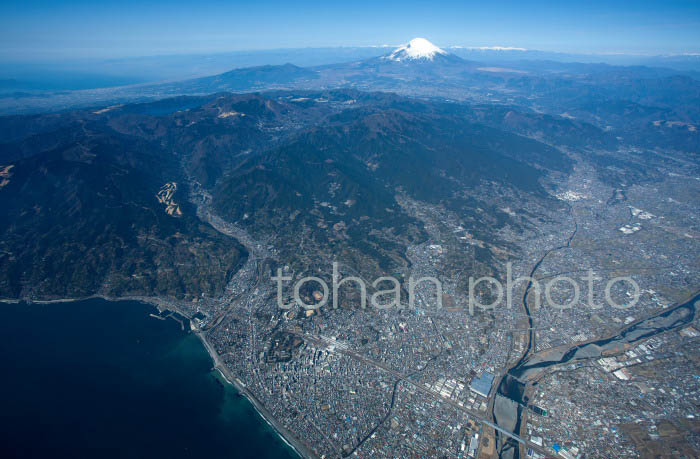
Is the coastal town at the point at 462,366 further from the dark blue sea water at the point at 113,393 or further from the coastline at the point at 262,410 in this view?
the dark blue sea water at the point at 113,393

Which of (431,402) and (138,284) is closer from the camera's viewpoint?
(431,402)

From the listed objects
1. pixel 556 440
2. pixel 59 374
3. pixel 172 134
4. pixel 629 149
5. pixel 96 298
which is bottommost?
pixel 556 440

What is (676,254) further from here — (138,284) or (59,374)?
(59,374)

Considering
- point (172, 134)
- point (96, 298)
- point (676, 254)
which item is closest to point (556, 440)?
point (676, 254)

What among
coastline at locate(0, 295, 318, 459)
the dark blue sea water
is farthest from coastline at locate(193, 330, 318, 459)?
the dark blue sea water

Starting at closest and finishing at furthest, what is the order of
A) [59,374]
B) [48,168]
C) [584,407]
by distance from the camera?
[584,407], [59,374], [48,168]
